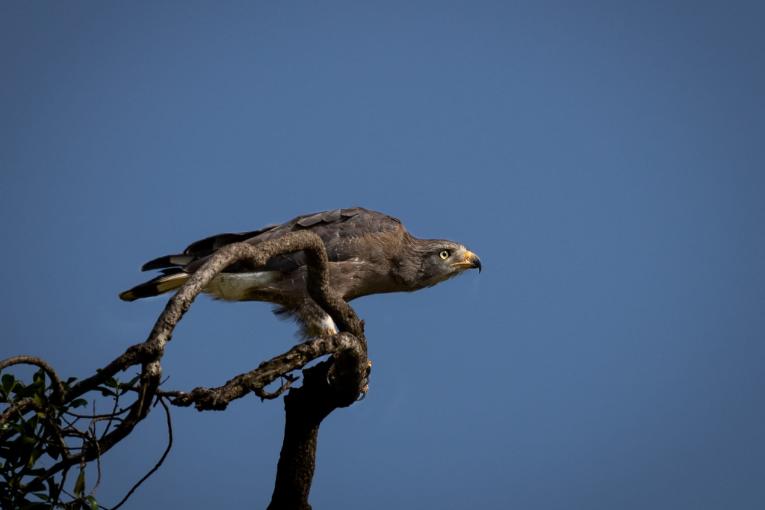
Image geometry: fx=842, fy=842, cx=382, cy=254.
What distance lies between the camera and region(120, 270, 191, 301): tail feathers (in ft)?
26.4

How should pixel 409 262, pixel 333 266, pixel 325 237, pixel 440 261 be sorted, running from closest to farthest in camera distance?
pixel 333 266 < pixel 325 237 < pixel 409 262 < pixel 440 261

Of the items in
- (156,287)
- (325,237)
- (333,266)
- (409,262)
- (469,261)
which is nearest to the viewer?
(156,287)

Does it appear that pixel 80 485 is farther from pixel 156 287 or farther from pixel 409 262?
pixel 409 262

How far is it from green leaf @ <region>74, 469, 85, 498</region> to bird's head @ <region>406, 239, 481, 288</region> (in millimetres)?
5418

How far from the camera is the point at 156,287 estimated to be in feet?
26.7

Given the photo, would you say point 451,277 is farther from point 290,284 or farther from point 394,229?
point 290,284

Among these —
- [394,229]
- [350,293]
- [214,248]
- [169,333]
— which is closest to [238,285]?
[214,248]

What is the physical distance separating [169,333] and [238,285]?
4.40 metres

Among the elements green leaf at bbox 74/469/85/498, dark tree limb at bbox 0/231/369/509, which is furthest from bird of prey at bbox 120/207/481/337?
green leaf at bbox 74/469/85/498

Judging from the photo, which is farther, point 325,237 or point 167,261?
point 325,237

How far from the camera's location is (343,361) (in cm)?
611

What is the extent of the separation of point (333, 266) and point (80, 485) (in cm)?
435

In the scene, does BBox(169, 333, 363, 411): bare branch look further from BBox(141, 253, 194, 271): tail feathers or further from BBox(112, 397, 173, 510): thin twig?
BBox(141, 253, 194, 271): tail feathers

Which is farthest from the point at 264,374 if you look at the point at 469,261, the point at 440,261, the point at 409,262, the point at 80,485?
the point at 469,261
